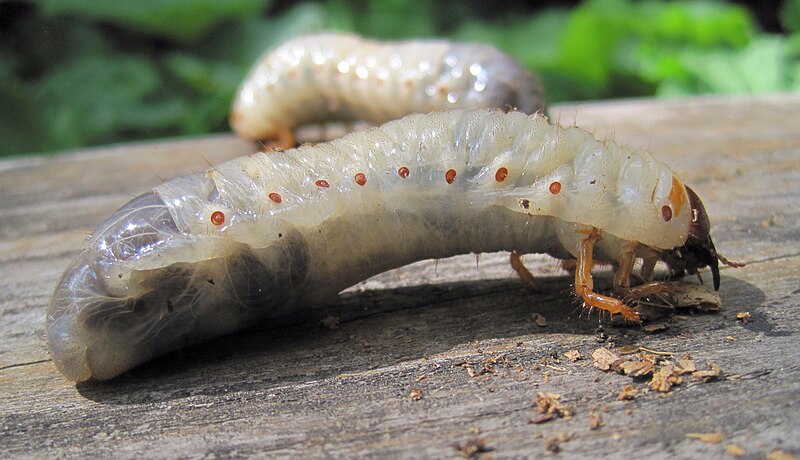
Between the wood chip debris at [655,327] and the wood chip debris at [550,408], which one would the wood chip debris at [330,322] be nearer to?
the wood chip debris at [550,408]

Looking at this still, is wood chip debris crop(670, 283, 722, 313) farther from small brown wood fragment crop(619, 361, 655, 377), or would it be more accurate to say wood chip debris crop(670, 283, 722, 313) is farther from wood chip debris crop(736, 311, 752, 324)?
small brown wood fragment crop(619, 361, 655, 377)

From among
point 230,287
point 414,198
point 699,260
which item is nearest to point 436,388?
point 414,198

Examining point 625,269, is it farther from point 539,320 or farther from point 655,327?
point 539,320

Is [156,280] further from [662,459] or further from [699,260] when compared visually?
[699,260]

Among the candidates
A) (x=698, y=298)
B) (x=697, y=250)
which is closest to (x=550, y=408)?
(x=698, y=298)

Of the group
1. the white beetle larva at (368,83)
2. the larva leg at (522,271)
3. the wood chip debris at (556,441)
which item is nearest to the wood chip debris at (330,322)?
the larva leg at (522,271)

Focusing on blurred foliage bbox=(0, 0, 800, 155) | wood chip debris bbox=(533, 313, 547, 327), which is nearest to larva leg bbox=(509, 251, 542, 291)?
wood chip debris bbox=(533, 313, 547, 327)
